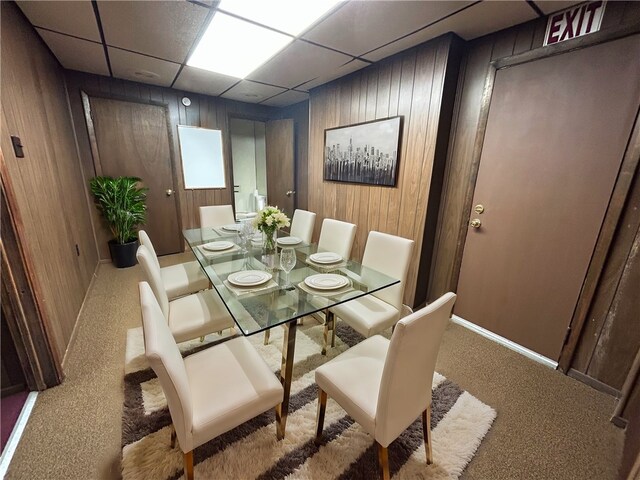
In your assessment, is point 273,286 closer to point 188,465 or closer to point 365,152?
point 188,465

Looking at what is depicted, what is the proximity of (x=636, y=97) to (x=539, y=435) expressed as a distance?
6.23 ft

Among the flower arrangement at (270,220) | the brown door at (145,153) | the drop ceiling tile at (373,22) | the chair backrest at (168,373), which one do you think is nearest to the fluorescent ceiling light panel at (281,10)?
the drop ceiling tile at (373,22)

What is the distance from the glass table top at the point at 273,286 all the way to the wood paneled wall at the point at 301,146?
2.28 metres

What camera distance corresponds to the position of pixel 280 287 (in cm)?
150

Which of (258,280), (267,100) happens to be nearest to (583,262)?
(258,280)

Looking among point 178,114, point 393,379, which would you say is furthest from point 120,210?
point 393,379

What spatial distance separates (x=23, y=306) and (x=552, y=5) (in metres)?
3.49

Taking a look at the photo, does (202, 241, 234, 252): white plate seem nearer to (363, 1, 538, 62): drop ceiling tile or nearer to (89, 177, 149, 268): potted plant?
(89, 177, 149, 268): potted plant

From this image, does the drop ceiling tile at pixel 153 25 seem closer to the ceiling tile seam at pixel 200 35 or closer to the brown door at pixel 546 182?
the ceiling tile seam at pixel 200 35

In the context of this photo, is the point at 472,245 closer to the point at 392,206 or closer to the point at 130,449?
the point at 392,206

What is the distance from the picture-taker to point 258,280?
1.50 m

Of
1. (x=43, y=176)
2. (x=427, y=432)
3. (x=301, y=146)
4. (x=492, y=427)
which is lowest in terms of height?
(x=492, y=427)

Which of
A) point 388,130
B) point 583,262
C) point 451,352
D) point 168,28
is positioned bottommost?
point 451,352

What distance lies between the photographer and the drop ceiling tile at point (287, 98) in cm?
360
